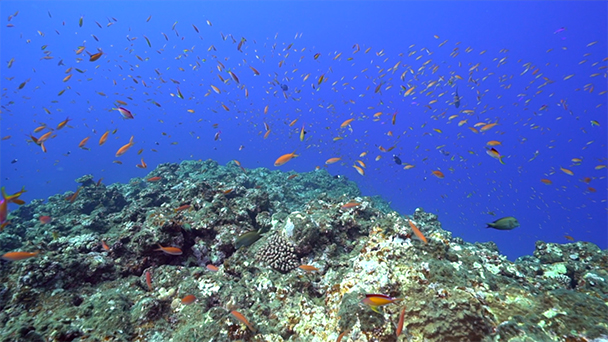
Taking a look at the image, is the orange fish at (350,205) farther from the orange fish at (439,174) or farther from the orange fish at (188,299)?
the orange fish at (188,299)

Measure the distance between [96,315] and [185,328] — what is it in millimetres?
1550

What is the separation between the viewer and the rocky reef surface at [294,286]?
3.03 metres

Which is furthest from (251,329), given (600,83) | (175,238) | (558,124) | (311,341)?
(558,124)

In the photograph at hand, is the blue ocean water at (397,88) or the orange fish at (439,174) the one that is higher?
the blue ocean water at (397,88)

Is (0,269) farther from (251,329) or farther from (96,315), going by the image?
(251,329)

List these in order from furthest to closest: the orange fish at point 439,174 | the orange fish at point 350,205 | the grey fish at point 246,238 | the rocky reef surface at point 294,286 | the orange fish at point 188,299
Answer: the orange fish at point 439,174 < the orange fish at point 350,205 < the grey fish at point 246,238 < the orange fish at point 188,299 < the rocky reef surface at point 294,286

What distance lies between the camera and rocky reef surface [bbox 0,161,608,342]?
3025 mm

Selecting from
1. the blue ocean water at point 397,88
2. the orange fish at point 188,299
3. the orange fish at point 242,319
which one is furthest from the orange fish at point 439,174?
the blue ocean water at point 397,88

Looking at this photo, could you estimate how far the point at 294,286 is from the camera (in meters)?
4.59

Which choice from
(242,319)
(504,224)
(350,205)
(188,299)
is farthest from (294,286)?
(504,224)

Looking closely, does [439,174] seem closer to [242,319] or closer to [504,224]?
[504,224]

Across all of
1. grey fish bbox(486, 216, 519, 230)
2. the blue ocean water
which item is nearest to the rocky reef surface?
grey fish bbox(486, 216, 519, 230)

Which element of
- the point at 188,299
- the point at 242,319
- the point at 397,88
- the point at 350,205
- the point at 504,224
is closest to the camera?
the point at 242,319

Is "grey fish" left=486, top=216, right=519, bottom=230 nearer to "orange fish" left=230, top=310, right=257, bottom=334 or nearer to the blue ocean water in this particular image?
"orange fish" left=230, top=310, right=257, bottom=334
